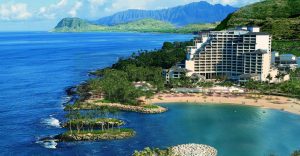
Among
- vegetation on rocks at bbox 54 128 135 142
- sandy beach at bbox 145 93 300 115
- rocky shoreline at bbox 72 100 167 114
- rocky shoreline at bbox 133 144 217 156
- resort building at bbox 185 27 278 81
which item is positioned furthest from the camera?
resort building at bbox 185 27 278 81

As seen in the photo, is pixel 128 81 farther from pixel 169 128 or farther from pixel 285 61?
pixel 285 61

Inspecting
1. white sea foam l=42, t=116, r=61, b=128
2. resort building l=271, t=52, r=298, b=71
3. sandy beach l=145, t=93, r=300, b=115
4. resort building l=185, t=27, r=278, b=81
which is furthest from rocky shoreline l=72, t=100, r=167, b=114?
resort building l=271, t=52, r=298, b=71

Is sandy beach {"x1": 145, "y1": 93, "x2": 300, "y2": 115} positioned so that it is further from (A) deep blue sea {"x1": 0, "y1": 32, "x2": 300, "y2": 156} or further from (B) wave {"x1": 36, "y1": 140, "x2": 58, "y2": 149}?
(B) wave {"x1": 36, "y1": 140, "x2": 58, "y2": 149}

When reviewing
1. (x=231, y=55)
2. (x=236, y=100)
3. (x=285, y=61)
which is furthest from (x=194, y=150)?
(x=285, y=61)

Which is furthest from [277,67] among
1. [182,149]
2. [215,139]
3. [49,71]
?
[49,71]

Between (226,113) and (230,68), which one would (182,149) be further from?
(230,68)

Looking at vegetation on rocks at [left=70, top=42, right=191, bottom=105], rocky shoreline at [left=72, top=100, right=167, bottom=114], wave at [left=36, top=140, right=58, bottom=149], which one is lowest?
wave at [left=36, top=140, right=58, bottom=149]

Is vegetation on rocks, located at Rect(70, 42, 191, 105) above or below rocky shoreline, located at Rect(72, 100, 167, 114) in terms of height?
above
